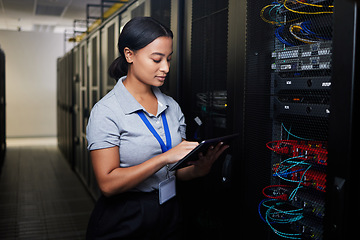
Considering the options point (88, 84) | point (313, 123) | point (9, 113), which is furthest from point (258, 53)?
point (9, 113)

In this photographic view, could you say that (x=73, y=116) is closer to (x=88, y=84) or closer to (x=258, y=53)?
(x=88, y=84)

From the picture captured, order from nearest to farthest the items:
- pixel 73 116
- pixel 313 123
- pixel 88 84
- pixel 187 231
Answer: pixel 313 123, pixel 187 231, pixel 88 84, pixel 73 116

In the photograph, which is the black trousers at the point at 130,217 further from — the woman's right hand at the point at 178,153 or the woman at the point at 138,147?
the woman's right hand at the point at 178,153

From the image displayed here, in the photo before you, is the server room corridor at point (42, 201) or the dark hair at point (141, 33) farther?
the server room corridor at point (42, 201)

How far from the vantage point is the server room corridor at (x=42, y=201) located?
3311 millimetres

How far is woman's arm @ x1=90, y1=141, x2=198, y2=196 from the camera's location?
1188 mm

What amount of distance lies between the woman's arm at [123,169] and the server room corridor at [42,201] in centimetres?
220

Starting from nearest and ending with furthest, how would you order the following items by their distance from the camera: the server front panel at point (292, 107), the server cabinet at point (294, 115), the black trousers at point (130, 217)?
1. the server cabinet at point (294, 115)
2. the server front panel at point (292, 107)
3. the black trousers at point (130, 217)

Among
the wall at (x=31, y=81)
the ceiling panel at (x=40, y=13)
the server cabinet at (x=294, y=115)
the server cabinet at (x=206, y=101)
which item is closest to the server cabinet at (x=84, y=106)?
the ceiling panel at (x=40, y=13)

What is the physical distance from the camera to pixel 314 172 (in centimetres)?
106

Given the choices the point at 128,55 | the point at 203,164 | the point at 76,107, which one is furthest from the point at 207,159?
the point at 76,107

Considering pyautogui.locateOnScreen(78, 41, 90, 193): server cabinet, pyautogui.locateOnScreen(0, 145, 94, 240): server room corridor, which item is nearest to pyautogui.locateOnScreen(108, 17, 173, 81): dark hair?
pyautogui.locateOnScreen(0, 145, 94, 240): server room corridor

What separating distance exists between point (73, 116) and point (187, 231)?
172 inches

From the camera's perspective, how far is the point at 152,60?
50.1 inches
